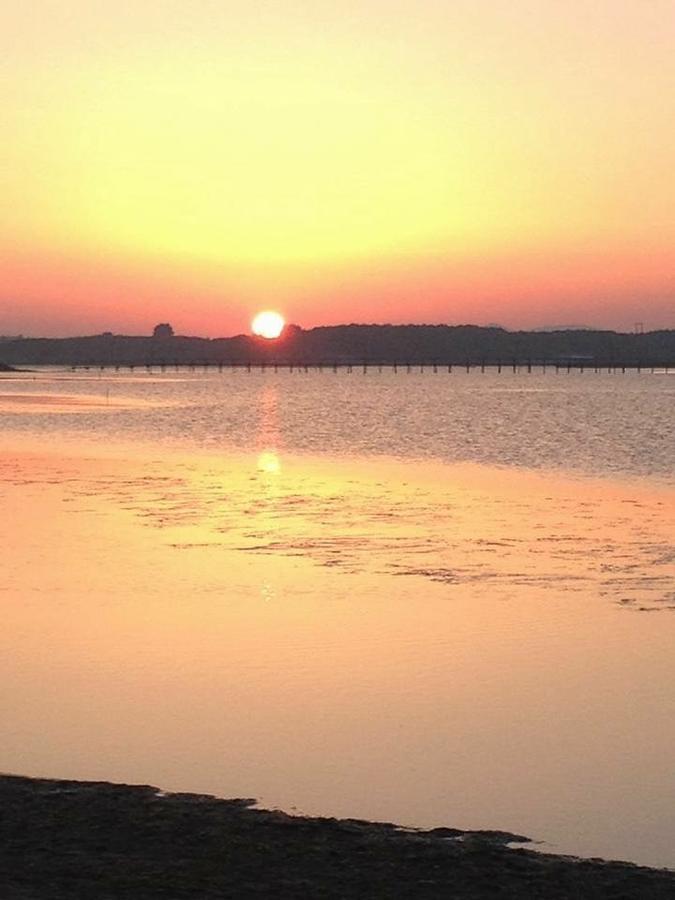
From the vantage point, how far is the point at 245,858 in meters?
9.05

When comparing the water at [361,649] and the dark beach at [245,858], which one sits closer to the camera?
the dark beach at [245,858]

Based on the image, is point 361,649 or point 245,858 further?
point 361,649

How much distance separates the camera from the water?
1121 centimetres

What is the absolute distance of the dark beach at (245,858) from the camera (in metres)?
8.45

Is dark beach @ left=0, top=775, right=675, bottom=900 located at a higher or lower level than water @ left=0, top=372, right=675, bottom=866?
higher

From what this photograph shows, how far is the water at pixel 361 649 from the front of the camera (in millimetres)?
11211

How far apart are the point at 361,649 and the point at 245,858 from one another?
7285 millimetres

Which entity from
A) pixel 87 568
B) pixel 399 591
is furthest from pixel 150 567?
pixel 399 591

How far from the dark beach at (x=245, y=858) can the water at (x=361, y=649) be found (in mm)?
610

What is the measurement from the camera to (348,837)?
376 inches

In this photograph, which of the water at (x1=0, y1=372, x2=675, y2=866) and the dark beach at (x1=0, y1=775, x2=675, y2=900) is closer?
the dark beach at (x1=0, y1=775, x2=675, y2=900)

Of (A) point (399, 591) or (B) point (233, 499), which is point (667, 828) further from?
(B) point (233, 499)

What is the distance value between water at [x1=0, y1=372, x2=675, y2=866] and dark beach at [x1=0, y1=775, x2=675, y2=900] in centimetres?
61

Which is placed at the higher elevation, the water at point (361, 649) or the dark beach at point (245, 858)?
the dark beach at point (245, 858)
